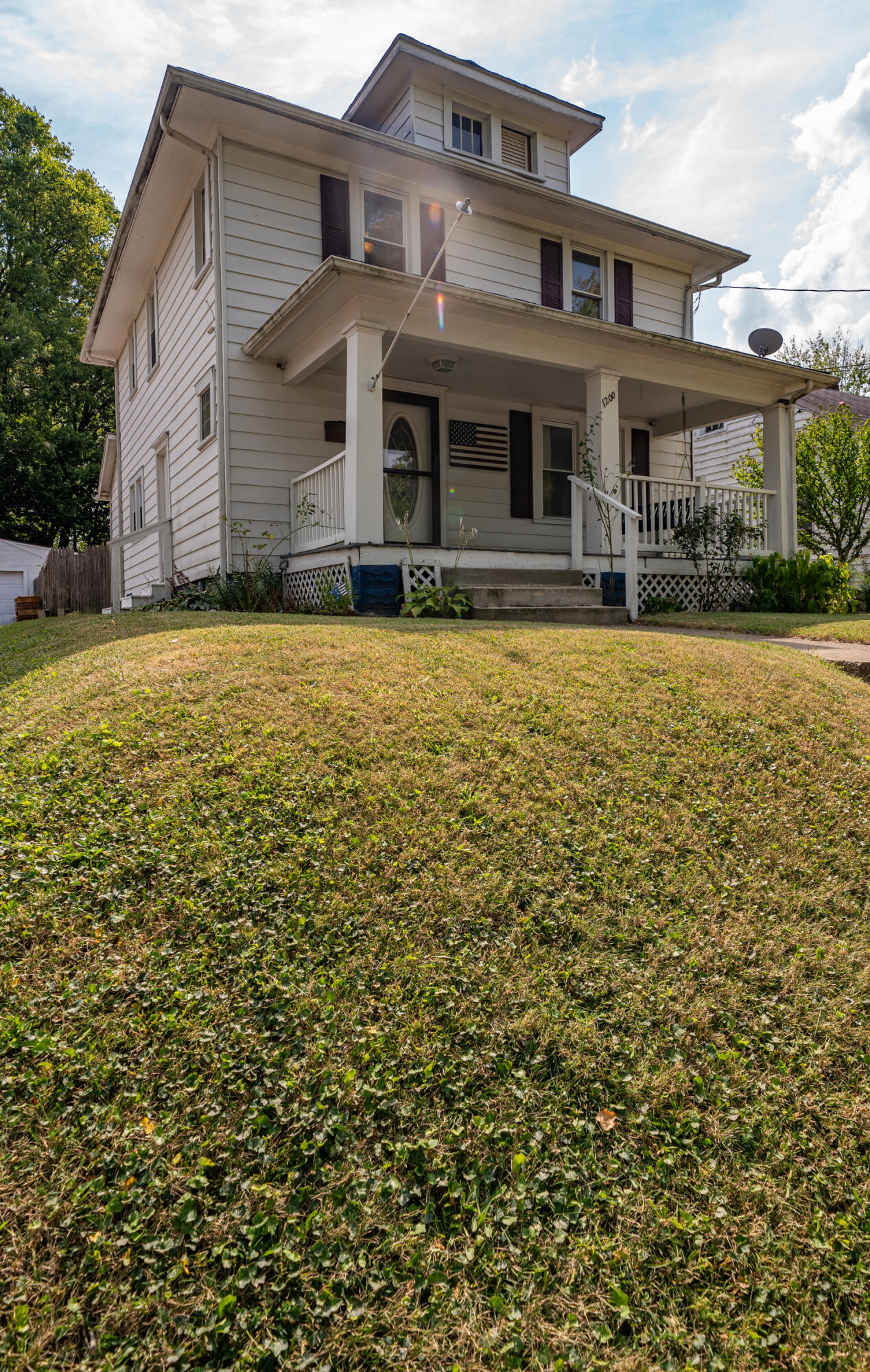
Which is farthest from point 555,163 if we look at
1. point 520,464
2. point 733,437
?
point 733,437

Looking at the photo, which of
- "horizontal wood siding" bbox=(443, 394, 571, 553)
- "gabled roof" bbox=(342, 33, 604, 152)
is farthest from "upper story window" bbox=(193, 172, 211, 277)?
"gabled roof" bbox=(342, 33, 604, 152)

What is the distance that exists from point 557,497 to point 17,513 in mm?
22121

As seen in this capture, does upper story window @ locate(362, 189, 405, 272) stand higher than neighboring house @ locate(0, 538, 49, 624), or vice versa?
upper story window @ locate(362, 189, 405, 272)

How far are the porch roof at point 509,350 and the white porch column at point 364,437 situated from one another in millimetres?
226

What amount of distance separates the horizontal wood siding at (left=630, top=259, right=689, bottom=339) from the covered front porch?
5.31 ft

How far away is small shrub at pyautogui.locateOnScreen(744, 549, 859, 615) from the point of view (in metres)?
10.6

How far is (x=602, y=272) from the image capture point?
493 inches

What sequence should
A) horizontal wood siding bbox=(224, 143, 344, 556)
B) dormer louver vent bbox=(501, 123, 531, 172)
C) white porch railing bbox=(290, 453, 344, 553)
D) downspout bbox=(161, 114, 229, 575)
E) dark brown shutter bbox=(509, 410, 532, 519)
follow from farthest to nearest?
dormer louver vent bbox=(501, 123, 531, 172), dark brown shutter bbox=(509, 410, 532, 519), horizontal wood siding bbox=(224, 143, 344, 556), downspout bbox=(161, 114, 229, 575), white porch railing bbox=(290, 453, 344, 553)

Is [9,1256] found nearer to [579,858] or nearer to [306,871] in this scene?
[306,871]

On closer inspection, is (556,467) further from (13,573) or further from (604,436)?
(13,573)

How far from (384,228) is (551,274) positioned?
9.48 ft

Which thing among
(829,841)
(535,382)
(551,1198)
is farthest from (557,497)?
(551,1198)

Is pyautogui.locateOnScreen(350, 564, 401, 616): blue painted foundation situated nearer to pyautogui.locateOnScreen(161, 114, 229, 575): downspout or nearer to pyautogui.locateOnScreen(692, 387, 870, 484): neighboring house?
pyautogui.locateOnScreen(161, 114, 229, 575): downspout

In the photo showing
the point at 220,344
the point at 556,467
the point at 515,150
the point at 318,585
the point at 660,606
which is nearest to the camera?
the point at 318,585
